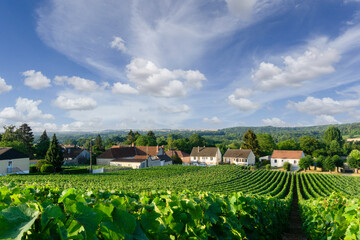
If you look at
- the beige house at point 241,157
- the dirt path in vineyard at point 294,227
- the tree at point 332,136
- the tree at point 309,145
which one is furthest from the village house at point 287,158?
the tree at point 332,136

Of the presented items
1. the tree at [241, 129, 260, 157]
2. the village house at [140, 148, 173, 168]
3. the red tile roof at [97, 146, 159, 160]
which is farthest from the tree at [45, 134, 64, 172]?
the tree at [241, 129, 260, 157]

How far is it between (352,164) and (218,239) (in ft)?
236

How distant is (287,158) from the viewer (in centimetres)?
6875

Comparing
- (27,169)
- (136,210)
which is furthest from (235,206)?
(27,169)

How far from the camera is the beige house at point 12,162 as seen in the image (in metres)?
34.6

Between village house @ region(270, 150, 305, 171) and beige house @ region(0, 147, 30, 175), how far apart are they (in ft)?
215

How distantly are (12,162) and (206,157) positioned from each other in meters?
53.5

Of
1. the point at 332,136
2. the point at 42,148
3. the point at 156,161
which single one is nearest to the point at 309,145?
the point at 332,136

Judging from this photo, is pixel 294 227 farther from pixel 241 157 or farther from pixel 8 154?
pixel 241 157

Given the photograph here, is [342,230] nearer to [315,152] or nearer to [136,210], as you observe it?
[136,210]

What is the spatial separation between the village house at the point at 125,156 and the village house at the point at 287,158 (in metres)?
37.9

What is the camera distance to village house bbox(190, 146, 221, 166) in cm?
7356

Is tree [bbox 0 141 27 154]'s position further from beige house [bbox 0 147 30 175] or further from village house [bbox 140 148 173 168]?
village house [bbox 140 148 173 168]

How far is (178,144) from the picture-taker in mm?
87562
